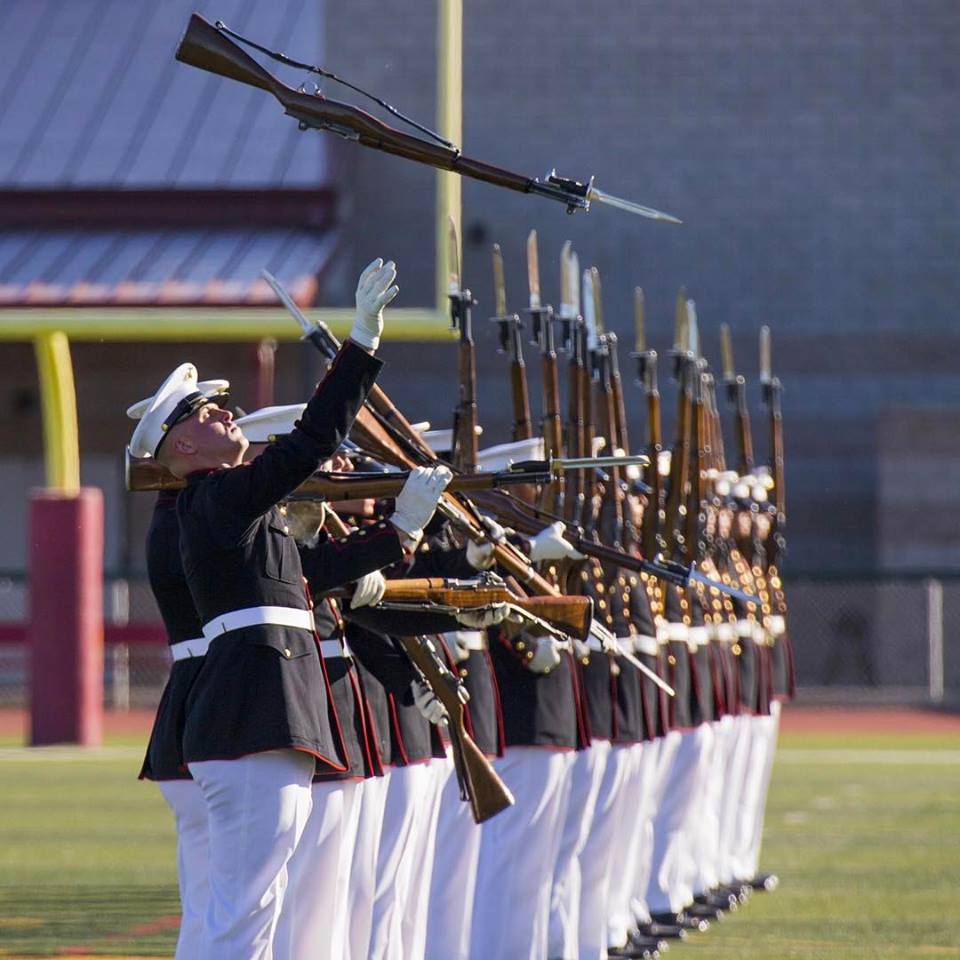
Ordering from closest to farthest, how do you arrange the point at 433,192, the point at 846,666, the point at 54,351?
the point at 54,351, the point at 433,192, the point at 846,666

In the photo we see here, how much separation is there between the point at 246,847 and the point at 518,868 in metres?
2.04

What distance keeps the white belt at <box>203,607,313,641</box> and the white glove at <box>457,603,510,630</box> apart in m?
0.83

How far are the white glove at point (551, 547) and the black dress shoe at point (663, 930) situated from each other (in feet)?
6.13

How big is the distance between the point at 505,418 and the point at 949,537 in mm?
4284

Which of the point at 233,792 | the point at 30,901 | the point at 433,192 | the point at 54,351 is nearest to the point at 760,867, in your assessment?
the point at 30,901

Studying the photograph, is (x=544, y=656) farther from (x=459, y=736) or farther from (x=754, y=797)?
(x=754, y=797)

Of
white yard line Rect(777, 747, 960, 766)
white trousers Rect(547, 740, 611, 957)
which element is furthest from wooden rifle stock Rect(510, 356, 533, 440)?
white yard line Rect(777, 747, 960, 766)

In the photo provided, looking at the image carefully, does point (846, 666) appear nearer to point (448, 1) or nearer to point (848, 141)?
point (848, 141)

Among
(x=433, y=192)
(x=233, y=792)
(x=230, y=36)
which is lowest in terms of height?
(x=233, y=792)

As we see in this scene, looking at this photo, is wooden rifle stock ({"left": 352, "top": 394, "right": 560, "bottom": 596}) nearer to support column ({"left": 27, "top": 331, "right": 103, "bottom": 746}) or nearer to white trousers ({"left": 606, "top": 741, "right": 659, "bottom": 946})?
white trousers ({"left": 606, "top": 741, "right": 659, "bottom": 946})

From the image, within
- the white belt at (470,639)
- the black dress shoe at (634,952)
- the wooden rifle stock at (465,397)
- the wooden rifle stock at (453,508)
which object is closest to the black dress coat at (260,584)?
the wooden rifle stock at (453,508)

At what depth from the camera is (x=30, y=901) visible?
896 cm

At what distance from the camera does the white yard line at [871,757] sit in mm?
15781

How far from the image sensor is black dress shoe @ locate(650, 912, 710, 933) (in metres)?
8.26
